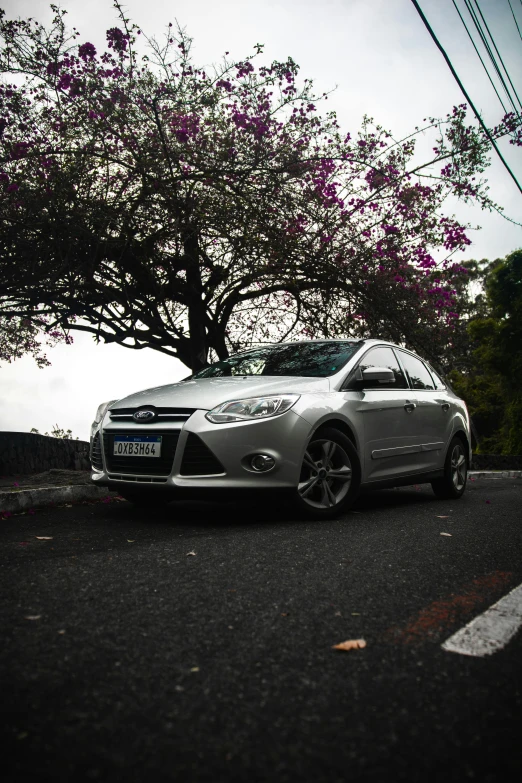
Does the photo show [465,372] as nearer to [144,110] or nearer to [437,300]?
[437,300]

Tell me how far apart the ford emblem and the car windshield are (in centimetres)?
117

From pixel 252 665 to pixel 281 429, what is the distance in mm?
2825

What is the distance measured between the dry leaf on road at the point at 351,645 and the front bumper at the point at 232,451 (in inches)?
97.7

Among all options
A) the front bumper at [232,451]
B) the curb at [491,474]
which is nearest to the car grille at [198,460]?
the front bumper at [232,451]

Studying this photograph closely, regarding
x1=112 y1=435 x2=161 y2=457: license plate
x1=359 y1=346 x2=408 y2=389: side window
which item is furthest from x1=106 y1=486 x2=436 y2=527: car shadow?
x1=359 y1=346 x2=408 y2=389: side window

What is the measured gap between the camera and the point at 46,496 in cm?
623

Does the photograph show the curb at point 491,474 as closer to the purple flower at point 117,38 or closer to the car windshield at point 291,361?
the car windshield at point 291,361

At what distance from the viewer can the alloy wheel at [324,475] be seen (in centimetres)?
508

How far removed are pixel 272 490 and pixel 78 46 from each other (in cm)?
664

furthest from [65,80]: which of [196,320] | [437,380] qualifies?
[437,380]

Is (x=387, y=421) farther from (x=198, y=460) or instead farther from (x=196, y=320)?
(x=196, y=320)

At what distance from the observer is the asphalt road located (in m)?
1.54

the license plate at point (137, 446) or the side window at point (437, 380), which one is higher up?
the side window at point (437, 380)

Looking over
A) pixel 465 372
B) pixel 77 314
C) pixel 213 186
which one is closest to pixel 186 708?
pixel 213 186
